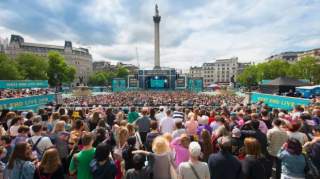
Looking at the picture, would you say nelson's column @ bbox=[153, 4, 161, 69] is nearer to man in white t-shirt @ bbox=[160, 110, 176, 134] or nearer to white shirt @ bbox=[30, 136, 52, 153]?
man in white t-shirt @ bbox=[160, 110, 176, 134]

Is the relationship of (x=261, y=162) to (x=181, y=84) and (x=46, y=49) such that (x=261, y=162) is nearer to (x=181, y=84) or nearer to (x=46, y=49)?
(x=181, y=84)

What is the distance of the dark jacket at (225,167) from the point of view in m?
4.23

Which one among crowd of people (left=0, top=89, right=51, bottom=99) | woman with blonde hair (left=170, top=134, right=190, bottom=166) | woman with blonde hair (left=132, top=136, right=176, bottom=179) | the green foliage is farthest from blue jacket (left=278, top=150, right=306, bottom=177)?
the green foliage

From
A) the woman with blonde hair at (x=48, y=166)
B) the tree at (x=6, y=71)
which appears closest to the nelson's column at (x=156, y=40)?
the tree at (x=6, y=71)

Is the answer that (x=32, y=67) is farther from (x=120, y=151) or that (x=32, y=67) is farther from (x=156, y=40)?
(x=120, y=151)

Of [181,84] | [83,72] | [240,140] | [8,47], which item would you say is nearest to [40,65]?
[181,84]

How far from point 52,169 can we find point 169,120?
13.6 ft

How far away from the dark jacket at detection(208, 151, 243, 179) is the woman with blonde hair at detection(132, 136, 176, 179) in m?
0.67

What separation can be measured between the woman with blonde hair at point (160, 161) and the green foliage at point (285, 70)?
65.6 metres

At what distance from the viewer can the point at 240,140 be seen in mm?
5980

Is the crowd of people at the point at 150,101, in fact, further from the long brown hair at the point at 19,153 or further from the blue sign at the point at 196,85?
the blue sign at the point at 196,85

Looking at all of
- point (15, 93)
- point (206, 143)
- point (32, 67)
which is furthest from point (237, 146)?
point (32, 67)

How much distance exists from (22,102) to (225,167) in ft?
53.6

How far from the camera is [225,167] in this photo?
13.9ft
